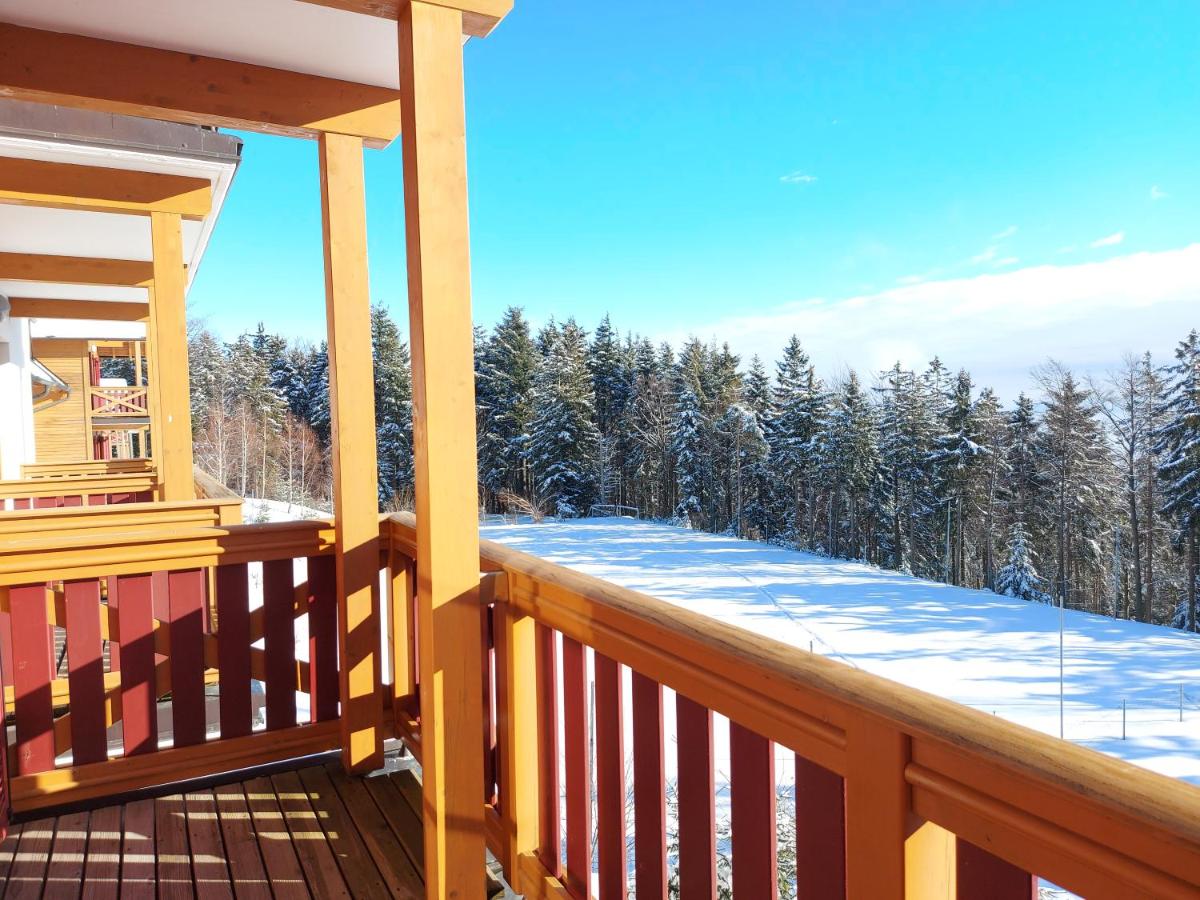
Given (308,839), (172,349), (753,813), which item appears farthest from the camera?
(172,349)

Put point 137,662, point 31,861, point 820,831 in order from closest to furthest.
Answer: point 820,831, point 31,861, point 137,662

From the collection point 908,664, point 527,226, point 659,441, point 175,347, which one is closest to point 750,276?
point 527,226

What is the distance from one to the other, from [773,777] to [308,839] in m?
1.72

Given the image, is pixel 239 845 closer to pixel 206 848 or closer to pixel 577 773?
pixel 206 848

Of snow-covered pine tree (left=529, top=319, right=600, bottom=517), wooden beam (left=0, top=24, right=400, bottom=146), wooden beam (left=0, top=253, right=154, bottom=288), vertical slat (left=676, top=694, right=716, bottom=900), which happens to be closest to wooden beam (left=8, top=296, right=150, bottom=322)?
wooden beam (left=0, top=253, right=154, bottom=288)

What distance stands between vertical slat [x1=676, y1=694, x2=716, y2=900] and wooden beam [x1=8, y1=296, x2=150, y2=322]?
800 centimetres

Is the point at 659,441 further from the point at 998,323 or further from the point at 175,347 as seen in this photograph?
the point at 998,323

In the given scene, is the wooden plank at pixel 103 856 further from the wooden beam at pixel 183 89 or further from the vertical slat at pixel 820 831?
the wooden beam at pixel 183 89

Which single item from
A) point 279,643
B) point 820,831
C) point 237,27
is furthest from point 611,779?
point 237,27

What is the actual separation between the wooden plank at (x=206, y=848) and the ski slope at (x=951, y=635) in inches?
339

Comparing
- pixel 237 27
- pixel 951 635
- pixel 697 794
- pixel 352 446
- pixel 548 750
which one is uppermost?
pixel 237 27

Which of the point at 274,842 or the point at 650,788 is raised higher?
the point at 650,788

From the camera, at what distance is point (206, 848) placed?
7.23ft

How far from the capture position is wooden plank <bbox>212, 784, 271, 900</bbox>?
2.00 m
